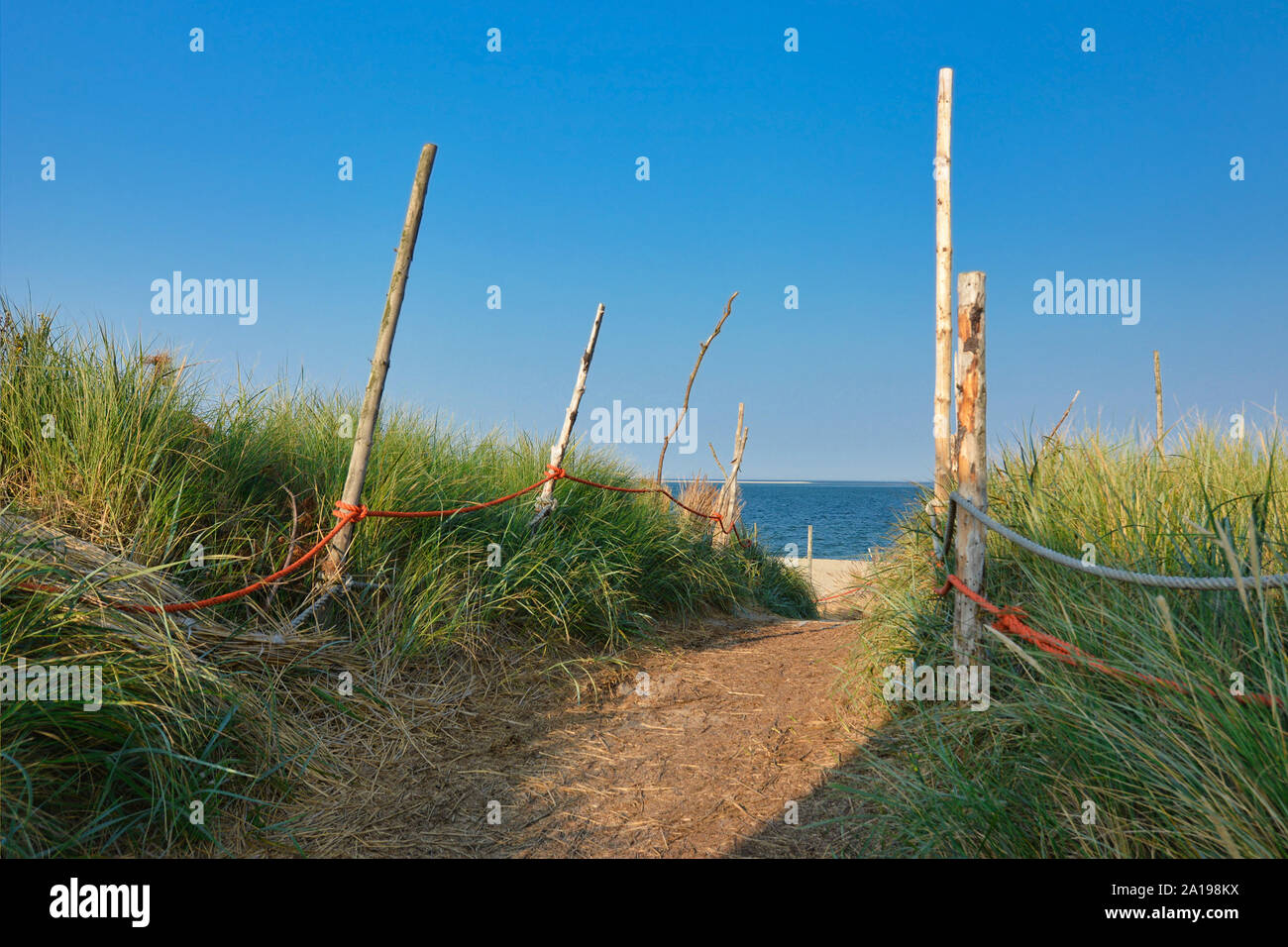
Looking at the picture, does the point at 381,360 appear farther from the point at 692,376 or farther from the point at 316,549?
the point at 692,376

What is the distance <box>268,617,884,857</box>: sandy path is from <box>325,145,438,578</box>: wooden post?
1.21m

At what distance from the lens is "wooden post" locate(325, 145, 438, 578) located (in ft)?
14.6

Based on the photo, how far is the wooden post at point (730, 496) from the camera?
9938mm

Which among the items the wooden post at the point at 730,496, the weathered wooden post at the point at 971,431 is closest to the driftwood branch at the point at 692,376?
the wooden post at the point at 730,496

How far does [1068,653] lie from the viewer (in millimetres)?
2957

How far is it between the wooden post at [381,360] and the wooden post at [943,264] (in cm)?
433

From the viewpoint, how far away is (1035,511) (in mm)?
4258

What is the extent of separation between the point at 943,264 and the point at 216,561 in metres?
6.02

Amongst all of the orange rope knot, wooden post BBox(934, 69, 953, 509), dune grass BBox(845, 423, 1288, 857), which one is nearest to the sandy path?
dune grass BBox(845, 423, 1288, 857)

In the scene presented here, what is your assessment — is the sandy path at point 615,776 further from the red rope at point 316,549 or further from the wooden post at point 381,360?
the wooden post at point 381,360

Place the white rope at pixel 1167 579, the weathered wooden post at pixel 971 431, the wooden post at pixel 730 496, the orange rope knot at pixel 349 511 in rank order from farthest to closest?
the wooden post at pixel 730 496 → the orange rope knot at pixel 349 511 → the weathered wooden post at pixel 971 431 → the white rope at pixel 1167 579

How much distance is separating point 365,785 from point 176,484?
2.08 meters

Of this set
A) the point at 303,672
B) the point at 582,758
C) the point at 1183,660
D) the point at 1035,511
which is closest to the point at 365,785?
the point at 303,672
